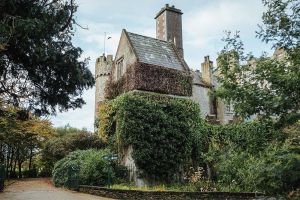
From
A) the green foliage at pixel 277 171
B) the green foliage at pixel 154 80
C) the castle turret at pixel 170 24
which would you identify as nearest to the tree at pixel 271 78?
the green foliage at pixel 277 171

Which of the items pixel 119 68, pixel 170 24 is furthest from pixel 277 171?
pixel 170 24

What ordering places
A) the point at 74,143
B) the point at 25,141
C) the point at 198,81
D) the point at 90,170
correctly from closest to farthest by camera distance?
the point at 90,170 < the point at 74,143 < the point at 25,141 < the point at 198,81

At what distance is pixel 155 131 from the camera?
63.7 feet

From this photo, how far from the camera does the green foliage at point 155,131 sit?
19.1m

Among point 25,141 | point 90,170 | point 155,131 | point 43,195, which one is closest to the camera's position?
point 43,195

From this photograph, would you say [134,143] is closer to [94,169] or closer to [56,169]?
[94,169]

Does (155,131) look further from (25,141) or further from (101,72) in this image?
(101,72)

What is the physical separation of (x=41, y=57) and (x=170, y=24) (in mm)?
30964

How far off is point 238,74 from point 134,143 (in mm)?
10755

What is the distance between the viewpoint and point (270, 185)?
27.8ft

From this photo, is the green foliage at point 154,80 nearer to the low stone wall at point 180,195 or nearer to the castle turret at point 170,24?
the low stone wall at point 180,195

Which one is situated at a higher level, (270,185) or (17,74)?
(17,74)

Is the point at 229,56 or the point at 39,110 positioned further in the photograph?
the point at 39,110

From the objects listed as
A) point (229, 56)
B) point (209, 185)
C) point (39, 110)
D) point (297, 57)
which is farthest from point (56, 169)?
point (297, 57)
